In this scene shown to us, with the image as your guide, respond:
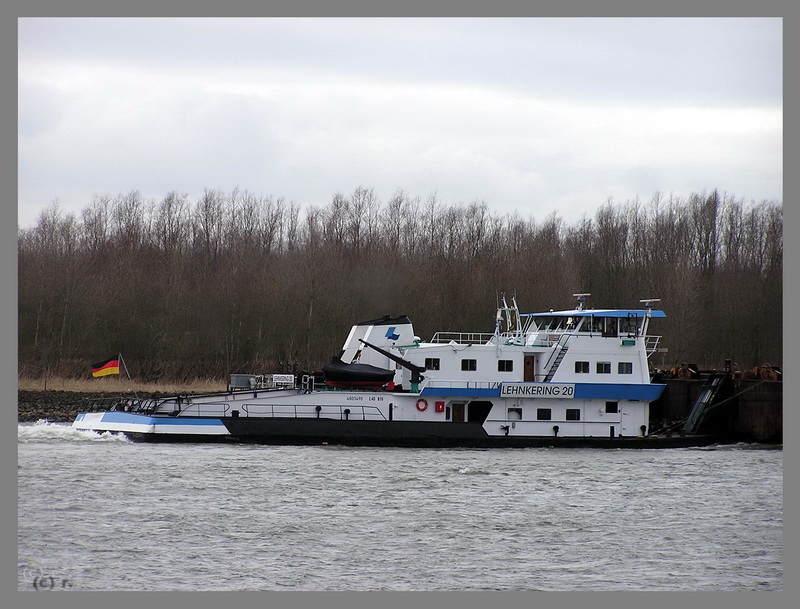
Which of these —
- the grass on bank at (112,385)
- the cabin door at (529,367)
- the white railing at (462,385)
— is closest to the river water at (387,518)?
the white railing at (462,385)

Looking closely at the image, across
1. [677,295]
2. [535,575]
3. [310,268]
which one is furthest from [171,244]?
[535,575]

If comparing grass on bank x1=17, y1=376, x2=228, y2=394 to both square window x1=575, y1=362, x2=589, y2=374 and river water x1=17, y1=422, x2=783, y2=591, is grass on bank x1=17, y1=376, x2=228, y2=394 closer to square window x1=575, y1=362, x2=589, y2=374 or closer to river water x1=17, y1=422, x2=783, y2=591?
river water x1=17, y1=422, x2=783, y2=591

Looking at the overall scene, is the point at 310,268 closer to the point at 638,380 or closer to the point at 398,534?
the point at 638,380

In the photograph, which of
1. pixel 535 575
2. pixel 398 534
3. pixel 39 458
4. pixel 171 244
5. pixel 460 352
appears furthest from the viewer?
pixel 171 244

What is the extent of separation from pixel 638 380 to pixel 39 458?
16992 millimetres

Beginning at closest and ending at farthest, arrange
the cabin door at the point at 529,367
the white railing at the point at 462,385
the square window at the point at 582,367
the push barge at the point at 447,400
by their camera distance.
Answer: the push barge at the point at 447,400 < the white railing at the point at 462,385 < the square window at the point at 582,367 < the cabin door at the point at 529,367

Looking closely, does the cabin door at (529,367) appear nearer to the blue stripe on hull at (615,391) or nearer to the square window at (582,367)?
the square window at (582,367)

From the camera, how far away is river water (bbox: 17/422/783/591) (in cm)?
1595

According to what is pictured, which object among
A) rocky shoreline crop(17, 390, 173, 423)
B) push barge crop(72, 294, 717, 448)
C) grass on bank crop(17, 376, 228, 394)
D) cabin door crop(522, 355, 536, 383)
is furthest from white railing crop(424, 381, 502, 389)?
grass on bank crop(17, 376, 228, 394)

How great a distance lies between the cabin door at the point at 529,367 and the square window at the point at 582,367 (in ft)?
4.21

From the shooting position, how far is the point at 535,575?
16219 millimetres

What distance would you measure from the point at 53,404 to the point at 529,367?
1900cm

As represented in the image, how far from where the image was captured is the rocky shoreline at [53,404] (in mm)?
35375

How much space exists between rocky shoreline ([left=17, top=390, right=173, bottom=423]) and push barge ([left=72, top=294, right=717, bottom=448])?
6.80 meters
